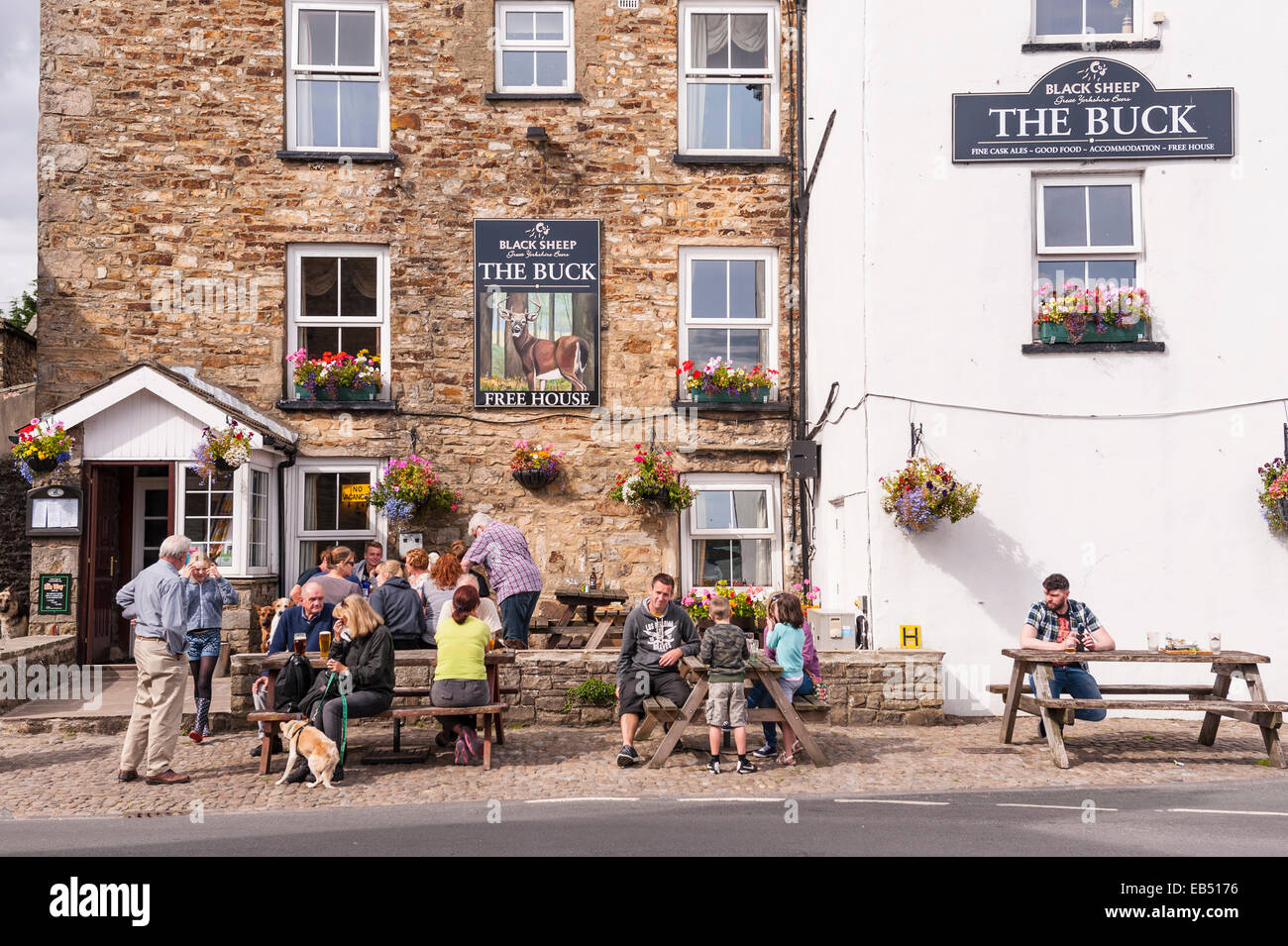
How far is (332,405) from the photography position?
14.4m

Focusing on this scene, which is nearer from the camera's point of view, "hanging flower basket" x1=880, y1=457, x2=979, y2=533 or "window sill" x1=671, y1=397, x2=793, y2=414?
"hanging flower basket" x1=880, y1=457, x2=979, y2=533

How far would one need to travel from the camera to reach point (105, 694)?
11.9 m

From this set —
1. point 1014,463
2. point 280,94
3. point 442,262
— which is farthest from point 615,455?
point 280,94

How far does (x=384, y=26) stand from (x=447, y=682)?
9.71 meters

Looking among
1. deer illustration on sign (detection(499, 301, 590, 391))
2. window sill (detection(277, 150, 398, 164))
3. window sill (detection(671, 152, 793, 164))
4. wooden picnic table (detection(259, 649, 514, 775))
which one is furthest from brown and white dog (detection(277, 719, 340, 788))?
window sill (detection(671, 152, 793, 164))

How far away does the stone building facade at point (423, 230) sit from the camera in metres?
14.4

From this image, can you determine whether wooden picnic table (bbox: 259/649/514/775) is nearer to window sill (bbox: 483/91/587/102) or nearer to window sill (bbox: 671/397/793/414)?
window sill (bbox: 671/397/793/414)

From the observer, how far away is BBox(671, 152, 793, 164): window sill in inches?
581

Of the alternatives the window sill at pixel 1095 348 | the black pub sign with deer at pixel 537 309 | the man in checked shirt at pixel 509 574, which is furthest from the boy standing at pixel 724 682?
the black pub sign with deer at pixel 537 309

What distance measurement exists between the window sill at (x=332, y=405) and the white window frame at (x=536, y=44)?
14.6 feet

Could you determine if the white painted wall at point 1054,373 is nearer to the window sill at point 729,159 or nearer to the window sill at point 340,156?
the window sill at point 729,159

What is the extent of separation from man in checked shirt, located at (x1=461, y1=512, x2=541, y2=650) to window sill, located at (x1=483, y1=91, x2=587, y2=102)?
6.09 meters

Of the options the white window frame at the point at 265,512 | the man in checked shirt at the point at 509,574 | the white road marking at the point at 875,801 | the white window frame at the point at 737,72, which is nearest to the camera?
the white road marking at the point at 875,801

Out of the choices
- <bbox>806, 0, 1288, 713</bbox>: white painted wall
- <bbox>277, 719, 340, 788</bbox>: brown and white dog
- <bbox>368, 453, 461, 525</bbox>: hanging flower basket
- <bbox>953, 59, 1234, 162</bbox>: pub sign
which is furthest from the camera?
<bbox>368, 453, 461, 525</bbox>: hanging flower basket
